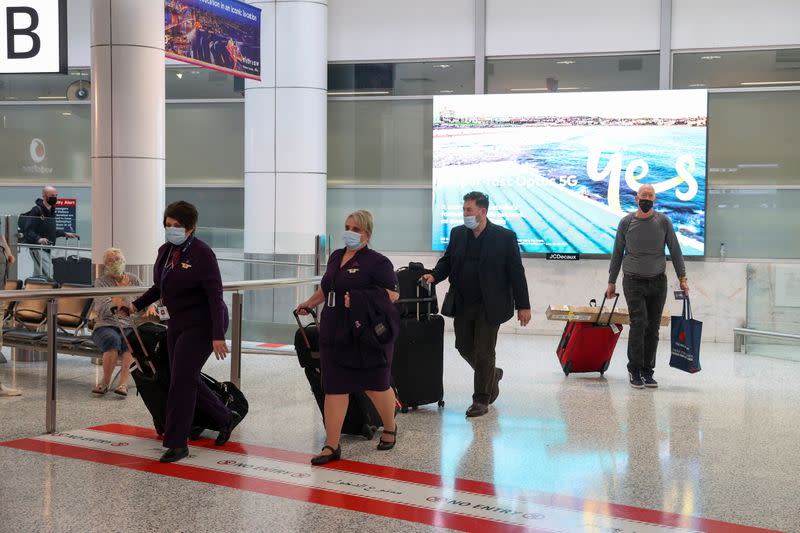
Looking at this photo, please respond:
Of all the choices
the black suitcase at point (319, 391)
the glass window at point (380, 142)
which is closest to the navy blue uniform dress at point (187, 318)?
the black suitcase at point (319, 391)

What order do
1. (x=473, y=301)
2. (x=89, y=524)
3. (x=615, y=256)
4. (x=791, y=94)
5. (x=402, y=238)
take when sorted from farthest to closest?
1. (x=402, y=238)
2. (x=791, y=94)
3. (x=615, y=256)
4. (x=473, y=301)
5. (x=89, y=524)

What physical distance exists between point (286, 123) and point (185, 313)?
29.3 ft

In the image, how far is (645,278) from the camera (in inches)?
373

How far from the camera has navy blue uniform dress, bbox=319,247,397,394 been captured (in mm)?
6227

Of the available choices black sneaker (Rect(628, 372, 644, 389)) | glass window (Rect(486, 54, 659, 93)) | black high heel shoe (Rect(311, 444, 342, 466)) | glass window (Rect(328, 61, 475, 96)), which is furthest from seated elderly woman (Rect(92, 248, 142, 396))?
glass window (Rect(486, 54, 659, 93))

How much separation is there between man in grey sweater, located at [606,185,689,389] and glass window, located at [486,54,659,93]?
544cm

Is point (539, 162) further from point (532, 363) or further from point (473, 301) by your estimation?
point (473, 301)

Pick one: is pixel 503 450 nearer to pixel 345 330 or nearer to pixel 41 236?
pixel 345 330

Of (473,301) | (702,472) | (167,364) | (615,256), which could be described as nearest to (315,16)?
(615,256)

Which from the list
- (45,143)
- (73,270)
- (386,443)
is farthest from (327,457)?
(45,143)

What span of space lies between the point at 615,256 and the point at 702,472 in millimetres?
3857

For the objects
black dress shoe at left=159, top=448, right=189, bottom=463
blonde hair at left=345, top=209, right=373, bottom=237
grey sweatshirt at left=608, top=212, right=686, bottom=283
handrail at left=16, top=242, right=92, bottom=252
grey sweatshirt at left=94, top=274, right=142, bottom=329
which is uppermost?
blonde hair at left=345, top=209, right=373, bottom=237

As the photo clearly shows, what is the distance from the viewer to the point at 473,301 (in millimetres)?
7766

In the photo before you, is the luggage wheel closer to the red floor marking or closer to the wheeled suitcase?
the red floor marking
